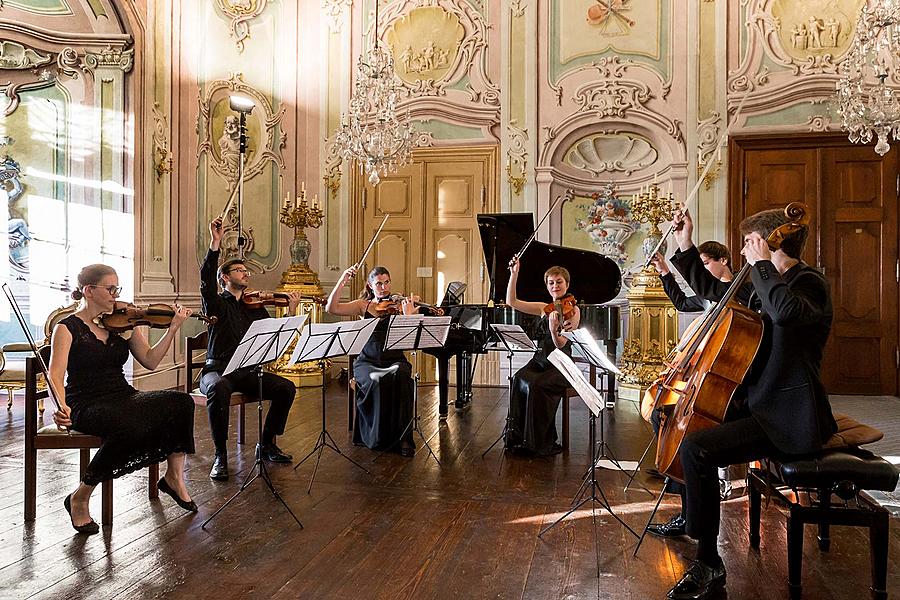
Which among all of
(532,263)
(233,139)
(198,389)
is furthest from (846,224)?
(233,139)

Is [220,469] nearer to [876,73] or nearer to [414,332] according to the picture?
[414,332]

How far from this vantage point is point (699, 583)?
2361 mm

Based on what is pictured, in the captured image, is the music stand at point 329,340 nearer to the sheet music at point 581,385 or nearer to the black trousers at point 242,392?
the black trousers at point 242,392

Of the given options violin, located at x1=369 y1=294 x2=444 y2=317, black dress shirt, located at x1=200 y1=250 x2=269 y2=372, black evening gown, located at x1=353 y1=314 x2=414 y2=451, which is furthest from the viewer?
violin, located at x1=369 y1=294 x2=444 y2=317

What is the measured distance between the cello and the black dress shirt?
8.23 feet

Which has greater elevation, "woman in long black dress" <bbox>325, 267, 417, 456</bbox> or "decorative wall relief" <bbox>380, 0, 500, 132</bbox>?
"decorative wall relief" <bbox>380, 0, 500, 132</bbox>

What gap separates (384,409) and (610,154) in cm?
444

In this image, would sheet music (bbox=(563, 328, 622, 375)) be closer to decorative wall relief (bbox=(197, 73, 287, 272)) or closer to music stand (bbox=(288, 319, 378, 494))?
music stand (bbox=(288, 319, 378, 494))

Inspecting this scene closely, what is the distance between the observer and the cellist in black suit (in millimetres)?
2316

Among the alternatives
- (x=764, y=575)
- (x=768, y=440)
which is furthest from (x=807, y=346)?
(x=764, y=575)

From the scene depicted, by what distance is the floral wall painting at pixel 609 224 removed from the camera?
24.5ft

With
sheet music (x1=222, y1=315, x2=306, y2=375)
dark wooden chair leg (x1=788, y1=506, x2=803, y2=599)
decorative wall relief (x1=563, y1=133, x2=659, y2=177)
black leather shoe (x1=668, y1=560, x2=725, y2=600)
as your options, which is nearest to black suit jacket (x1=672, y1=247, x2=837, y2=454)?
dark wooden chair leg (x1=788, y1=506, x2=803, y2=599)

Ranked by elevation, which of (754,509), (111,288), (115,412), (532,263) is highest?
(532,263)

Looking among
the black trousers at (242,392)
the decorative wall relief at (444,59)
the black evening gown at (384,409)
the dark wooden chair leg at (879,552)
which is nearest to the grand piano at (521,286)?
the black evening gown at (384,409)
